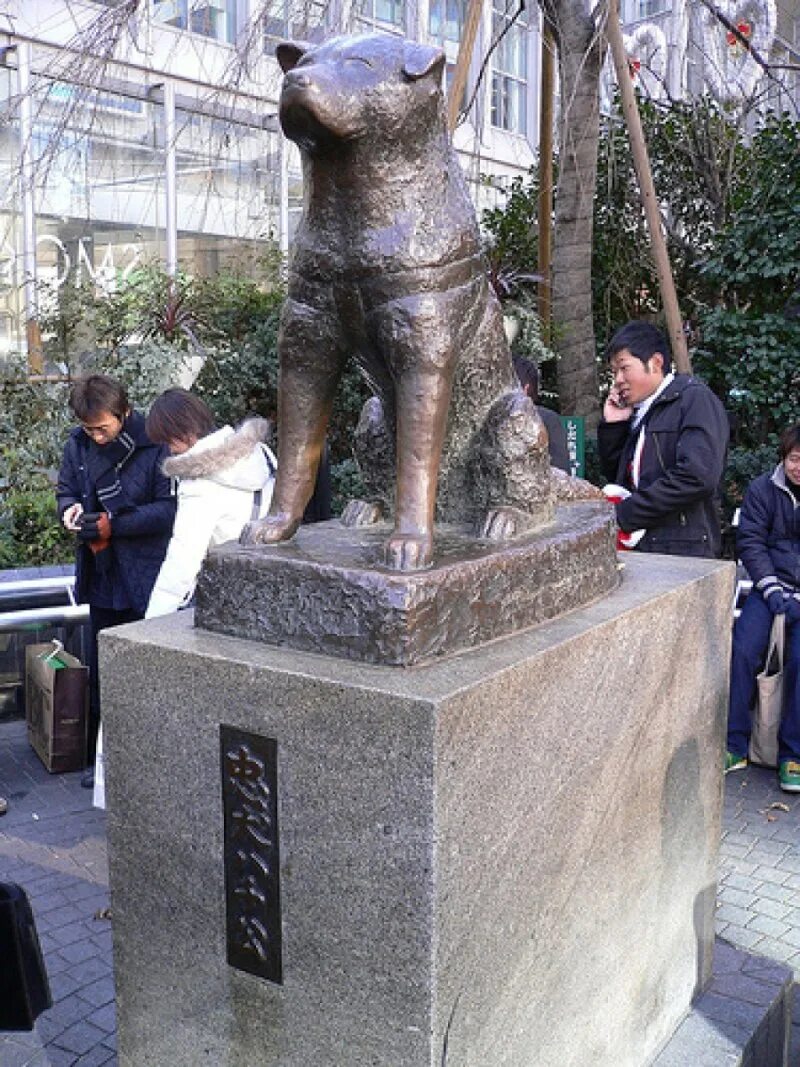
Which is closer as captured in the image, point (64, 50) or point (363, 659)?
point (363, 659)

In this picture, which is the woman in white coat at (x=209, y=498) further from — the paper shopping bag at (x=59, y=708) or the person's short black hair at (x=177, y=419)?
the paper shopping bag at (x=59, y=708)

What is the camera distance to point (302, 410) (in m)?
2.33

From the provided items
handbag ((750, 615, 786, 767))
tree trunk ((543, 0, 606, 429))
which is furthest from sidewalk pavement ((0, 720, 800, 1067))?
tree trunk ((543, 0, 606, 429))

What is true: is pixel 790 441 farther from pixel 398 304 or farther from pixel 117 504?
pixel 398 304

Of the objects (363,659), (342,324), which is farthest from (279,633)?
(342,324)

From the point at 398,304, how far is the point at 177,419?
2.09 metres

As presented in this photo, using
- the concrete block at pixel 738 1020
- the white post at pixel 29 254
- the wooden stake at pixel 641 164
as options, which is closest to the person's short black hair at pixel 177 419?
the concrete block at pixel 738 1020

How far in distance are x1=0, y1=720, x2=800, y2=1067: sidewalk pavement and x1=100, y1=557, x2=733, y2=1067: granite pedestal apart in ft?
1.32

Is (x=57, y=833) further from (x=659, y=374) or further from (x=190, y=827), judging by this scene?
(x=659, y=374)

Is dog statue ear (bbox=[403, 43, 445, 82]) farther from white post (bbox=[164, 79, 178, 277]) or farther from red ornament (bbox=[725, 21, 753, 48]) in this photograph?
white post (bbox=[164, 79, 178, 277])

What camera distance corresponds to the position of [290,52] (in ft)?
6.79

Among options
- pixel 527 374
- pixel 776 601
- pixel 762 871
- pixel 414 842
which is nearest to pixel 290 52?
pixel 414 842

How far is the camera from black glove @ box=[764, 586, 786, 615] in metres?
4.89

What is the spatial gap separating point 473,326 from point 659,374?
7.58 feet
